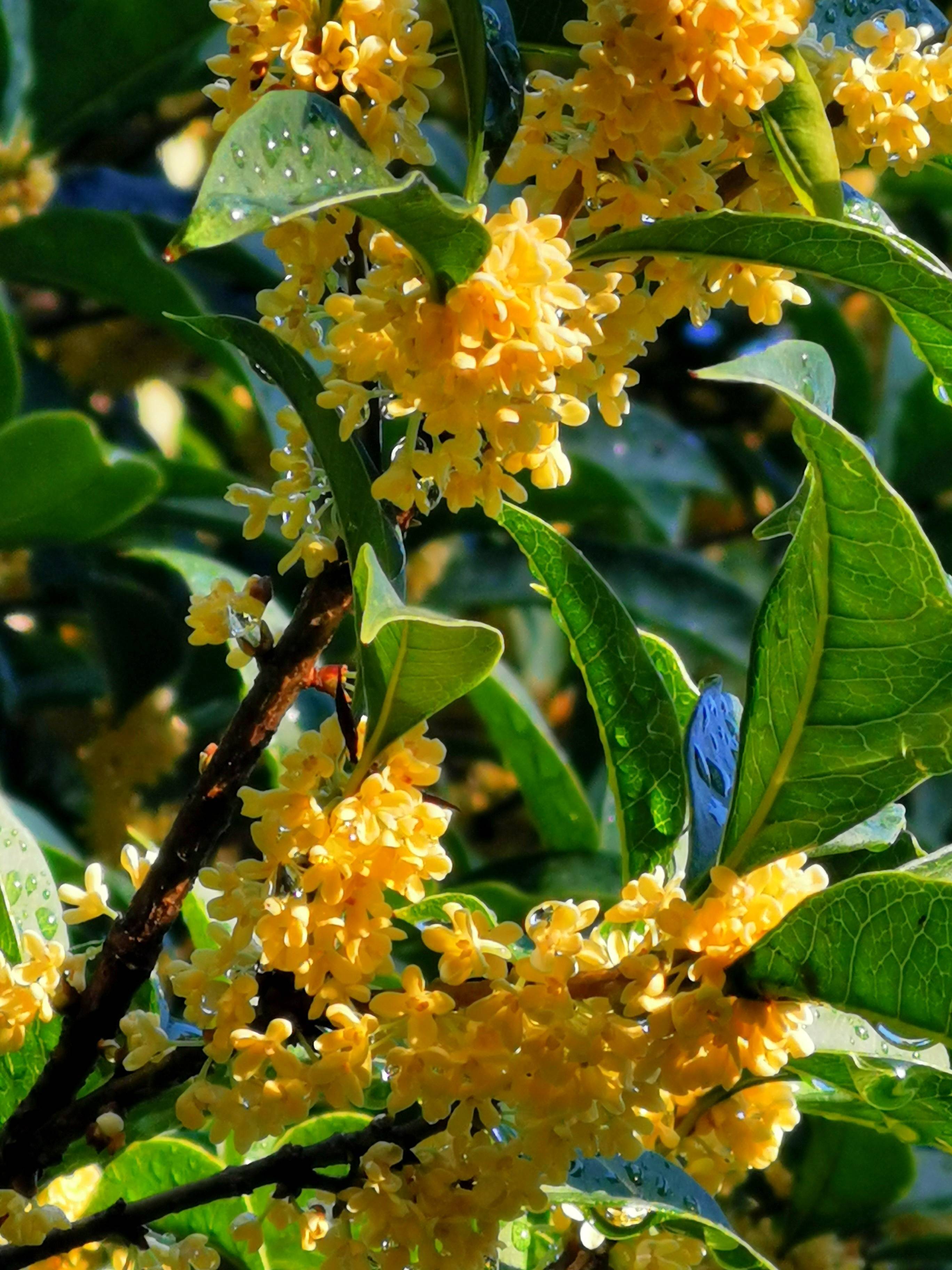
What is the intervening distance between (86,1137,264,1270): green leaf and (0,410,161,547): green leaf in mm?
1076

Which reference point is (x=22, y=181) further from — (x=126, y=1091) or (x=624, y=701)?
(x=126, y=1091)

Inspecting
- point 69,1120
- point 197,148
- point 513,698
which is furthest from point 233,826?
point 197,148

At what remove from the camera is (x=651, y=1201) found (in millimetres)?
834

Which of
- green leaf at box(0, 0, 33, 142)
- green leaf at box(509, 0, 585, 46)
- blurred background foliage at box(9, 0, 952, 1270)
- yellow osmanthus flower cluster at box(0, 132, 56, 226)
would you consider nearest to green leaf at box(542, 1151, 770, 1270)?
green leaf at box(509, 0, 585, 46)

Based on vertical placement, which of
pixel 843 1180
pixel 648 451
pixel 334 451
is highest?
pixel 334 451

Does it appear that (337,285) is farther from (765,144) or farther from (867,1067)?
(867,1067)

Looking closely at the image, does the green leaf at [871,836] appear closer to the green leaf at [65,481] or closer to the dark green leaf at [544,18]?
the dark green leaf at [544,18]

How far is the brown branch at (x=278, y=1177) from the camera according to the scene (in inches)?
32.5

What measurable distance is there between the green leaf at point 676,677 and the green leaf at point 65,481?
105cm

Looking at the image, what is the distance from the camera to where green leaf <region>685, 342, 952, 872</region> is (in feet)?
2.39

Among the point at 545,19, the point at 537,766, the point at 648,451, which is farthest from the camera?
the point at 648,451

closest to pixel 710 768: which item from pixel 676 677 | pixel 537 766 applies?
pixel 676 677

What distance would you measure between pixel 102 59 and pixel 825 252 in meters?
2.21

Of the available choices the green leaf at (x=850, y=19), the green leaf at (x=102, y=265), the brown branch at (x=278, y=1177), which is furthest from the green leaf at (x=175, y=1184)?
the green leaf at (x=102, y=265)
